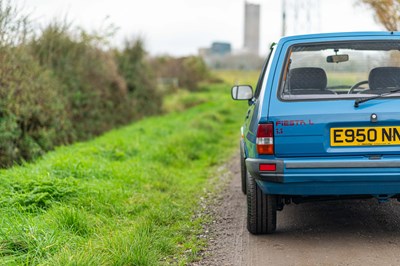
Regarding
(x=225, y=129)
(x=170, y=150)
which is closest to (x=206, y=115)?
(x=225, y=129)

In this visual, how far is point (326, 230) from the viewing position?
20.0ft

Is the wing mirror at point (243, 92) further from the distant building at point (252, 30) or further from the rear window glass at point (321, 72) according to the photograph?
the distant building at point (252, 30)

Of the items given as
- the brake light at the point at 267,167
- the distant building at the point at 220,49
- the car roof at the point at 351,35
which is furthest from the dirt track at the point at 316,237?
the distant building at the point at 220,49

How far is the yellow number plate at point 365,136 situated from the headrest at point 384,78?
2.29 feet

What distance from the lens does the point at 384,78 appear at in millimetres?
5742

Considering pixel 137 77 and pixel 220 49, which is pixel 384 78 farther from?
pixel 220 49

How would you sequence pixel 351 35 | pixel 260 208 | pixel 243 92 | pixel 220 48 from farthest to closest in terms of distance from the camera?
1. pixel 220 48
2. pixel 243 92
3. pixel 260 208
4. pixel 351 35

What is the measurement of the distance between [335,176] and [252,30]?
3845cm

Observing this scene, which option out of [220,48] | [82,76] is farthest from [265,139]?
[220,48]

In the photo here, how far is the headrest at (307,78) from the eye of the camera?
5625 millimetres

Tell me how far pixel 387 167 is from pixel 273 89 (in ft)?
3.79

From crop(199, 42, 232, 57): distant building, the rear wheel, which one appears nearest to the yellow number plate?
the rear wheel

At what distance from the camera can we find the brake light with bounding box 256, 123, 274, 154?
519cm

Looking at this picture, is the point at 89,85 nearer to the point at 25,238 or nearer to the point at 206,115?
the point at 206,115
